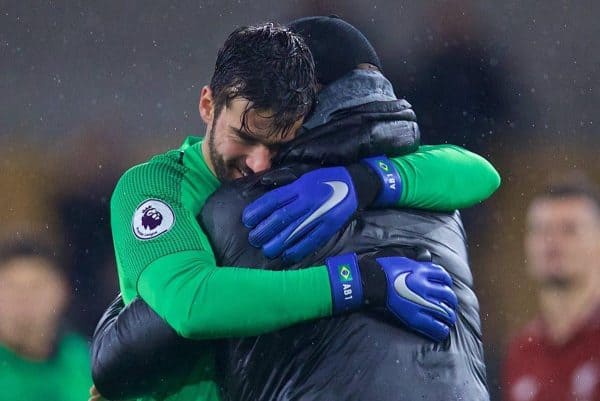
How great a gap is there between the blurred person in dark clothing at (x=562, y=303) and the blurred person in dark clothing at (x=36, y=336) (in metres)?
1.37

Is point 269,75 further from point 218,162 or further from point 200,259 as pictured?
point 200,259

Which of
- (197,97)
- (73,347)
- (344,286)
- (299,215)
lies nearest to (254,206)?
(299,215)

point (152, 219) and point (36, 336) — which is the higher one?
point (152, 219)

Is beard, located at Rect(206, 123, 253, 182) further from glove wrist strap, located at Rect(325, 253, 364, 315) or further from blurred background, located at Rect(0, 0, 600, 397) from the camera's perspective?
blurred background, located at Rect(0, 0, 600, 397)

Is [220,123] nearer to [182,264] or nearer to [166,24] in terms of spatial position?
[182,264]

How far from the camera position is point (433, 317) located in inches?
66.2

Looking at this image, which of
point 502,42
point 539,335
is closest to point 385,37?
point 502,42

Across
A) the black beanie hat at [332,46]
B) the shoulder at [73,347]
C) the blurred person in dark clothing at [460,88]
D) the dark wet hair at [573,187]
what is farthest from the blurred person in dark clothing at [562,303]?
the black beanie hat at [332,46]

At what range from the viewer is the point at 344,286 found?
5.39 ft

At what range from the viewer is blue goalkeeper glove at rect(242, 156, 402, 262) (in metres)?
1.67

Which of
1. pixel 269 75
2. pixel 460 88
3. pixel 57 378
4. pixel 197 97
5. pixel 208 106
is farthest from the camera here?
pixel 197 97

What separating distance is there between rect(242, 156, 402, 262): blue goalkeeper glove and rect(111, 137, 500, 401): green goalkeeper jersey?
4 cm

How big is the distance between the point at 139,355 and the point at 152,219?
210 millimetres

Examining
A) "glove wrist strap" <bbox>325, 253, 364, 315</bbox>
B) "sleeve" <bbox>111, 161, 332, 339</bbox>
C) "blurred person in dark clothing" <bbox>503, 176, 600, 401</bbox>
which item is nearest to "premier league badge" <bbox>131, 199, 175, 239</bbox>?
"sleeve" <bbox>111, 161, 332, 339</bbox>
